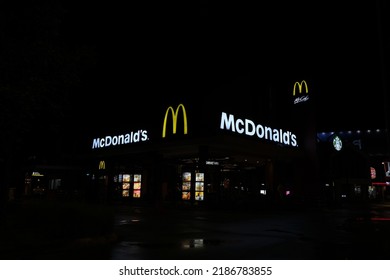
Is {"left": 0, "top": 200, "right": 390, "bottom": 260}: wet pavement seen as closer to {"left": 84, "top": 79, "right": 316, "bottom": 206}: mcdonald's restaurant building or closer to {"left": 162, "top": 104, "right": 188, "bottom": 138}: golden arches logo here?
{"left": 84, "top": 79, "right": 316, "bottom": 206}: mcdonald's restaurant building

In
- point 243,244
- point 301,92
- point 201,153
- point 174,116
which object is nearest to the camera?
point 243,244

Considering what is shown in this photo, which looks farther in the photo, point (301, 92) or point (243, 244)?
point (301, 92)

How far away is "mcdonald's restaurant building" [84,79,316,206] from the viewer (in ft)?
83.7

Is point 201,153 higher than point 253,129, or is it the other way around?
point 253,129

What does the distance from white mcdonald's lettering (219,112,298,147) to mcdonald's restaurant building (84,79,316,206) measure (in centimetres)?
7

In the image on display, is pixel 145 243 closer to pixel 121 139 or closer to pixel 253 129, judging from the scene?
pixel 253 129

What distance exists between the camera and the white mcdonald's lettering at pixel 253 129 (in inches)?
977

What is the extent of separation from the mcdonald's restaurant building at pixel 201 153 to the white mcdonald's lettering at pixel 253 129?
67 millimetres

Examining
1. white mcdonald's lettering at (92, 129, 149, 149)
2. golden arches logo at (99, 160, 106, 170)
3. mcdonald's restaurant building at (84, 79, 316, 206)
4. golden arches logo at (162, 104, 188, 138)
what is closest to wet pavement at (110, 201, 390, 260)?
mcdonald's restaurant building at (84, 79, 316, 206)

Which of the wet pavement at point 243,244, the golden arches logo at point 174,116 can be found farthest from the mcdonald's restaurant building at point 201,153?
the wet pavement at point 243,244

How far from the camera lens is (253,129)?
2656cm

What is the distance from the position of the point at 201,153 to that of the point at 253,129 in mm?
3949

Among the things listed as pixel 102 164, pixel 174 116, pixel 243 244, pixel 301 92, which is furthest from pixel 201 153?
pixel 102 164

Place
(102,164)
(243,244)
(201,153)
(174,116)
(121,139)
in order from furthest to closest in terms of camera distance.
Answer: (102,164)
(121,139)
(201,153)
(174,116)
(243,244)
